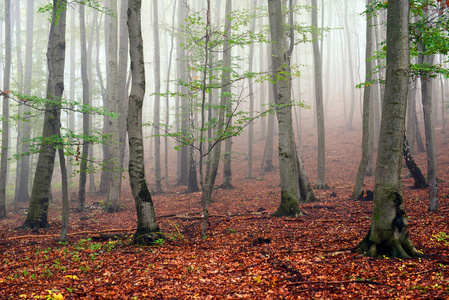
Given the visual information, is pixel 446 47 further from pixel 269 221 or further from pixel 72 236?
pixel 72 236

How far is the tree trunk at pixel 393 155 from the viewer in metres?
4.84

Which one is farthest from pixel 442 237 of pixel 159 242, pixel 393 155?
pixel 159 242

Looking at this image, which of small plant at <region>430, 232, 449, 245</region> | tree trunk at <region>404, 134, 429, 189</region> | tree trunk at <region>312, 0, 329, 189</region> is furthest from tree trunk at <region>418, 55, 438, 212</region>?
tree trunk at <region>312, 0, 329, 189</region>

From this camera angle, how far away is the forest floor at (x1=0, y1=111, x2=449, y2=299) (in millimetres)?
4156

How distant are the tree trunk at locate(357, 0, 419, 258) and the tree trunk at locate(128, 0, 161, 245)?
14.9 feet

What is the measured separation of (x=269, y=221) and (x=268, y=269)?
3524 millimetres

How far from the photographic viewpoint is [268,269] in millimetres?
4969

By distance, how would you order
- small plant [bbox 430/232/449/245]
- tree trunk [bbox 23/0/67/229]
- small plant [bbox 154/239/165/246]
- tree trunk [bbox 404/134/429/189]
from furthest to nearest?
tree trunk [bbox 404/134/429/189] → tree trunk [bbox 23/0/67/229] → small plant [bbox 154/239/165/246] → small plant [bbox 430/232/449/245]

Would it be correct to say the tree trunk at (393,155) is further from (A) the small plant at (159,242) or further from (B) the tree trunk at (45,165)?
(B) the tree trunk at (45,165)

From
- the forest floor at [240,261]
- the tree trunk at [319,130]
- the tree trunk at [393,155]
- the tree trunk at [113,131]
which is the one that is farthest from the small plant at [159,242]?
the tree trunk at [319,130]

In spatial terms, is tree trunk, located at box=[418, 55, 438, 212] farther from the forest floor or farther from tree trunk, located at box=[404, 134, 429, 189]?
tree trunk, located at box=[404, 134, 429, 189]

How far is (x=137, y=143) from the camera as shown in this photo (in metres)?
7.00

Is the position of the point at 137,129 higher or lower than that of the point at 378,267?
higher

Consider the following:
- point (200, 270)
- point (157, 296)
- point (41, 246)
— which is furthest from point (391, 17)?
point (41, 246)
